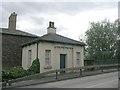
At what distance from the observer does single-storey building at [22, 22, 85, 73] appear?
22938 mm

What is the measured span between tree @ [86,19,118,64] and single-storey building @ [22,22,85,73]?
2220 centimetres

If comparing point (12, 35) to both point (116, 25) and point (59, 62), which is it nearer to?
point (59, 62)

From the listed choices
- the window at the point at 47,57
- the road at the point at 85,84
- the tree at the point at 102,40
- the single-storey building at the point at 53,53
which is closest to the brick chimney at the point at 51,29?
the single-storey building at the point at 53,53

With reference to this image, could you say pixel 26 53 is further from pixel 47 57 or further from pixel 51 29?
pixel 51 29

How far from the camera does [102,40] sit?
161 feet

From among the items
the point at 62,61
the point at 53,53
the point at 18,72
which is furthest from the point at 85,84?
the point at 62,61

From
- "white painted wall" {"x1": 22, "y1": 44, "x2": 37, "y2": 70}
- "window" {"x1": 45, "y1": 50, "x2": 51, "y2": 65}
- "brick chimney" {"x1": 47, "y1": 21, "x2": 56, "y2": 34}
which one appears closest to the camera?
"window" {"x1": 45, "y1": 50, "x2": 51, "y2": 65}

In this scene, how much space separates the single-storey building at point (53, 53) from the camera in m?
Result: 22.9

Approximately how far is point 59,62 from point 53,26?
604 cm

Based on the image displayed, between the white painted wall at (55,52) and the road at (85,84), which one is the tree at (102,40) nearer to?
the white painted wall at (55,52)

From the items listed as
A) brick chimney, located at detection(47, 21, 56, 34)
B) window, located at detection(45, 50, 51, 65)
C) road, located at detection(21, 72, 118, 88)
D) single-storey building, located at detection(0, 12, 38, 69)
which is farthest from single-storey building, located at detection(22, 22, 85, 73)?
road, located at detection(21, 72, 118, 88)

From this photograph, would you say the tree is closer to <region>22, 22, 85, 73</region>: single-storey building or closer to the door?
<region>22, 22, 85, 73</region>: single-storey building

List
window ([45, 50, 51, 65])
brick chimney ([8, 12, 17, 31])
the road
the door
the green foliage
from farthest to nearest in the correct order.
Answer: brick chimney ([8, 12, 17, 31]) → the door → window ([45, 50, 51, 65]) → the green foliage → the road

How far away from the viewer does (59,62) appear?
2416 centimetres
